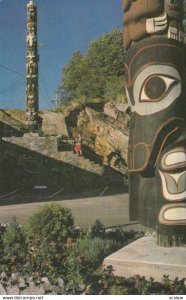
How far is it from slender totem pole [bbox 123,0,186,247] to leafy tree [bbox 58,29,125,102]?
17.4 m

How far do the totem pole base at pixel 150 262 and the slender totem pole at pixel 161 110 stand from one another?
7.8 inches

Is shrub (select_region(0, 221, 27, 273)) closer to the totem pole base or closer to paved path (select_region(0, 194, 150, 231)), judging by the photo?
the totem pole base

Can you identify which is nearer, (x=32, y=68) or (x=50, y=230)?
(x=50, y=230)

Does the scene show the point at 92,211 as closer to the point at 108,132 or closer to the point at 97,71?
the point at 108,132

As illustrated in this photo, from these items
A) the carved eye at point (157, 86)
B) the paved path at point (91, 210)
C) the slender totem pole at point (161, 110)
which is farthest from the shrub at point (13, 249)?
the paved path at point (91, 210)

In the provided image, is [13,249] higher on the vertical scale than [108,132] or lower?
→ lower

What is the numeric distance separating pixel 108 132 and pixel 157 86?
561 inches

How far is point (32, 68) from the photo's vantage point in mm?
20516

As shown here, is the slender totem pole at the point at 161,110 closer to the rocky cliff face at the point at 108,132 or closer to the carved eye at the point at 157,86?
the carved eye at the point at 157,86

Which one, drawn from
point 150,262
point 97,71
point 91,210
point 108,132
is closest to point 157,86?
point 150,262

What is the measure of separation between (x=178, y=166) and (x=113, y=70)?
2151 centimetres

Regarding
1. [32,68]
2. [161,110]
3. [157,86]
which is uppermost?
[32,68]

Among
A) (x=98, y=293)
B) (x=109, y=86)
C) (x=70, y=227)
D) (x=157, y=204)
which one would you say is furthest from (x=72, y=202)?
(x=109, y=86)

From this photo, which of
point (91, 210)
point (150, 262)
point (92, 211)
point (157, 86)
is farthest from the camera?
point (91, 210)
